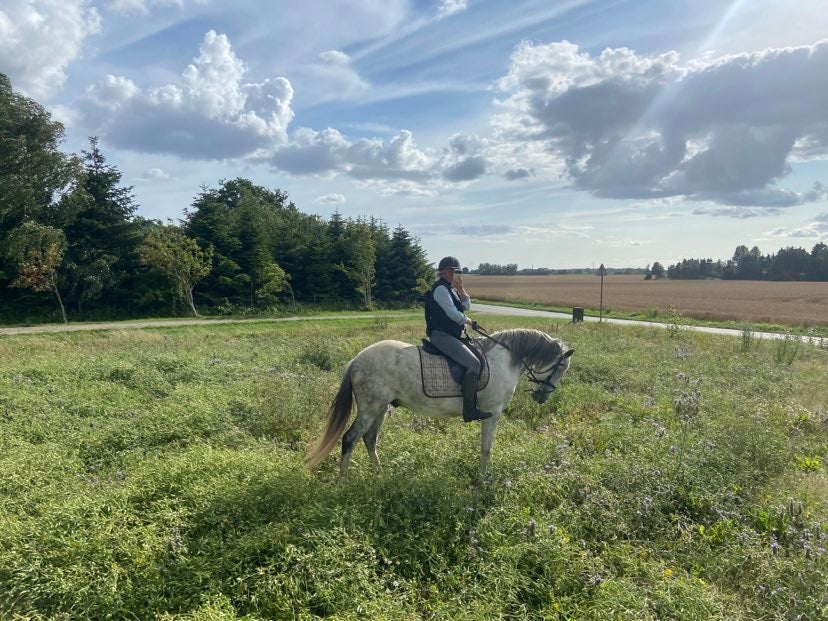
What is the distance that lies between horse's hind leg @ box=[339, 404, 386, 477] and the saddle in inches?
30.5

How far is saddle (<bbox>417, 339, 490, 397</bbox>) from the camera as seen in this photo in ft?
21.9

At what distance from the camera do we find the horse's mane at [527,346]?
Result: 7195 mm

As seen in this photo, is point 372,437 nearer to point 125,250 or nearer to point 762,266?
point 125,250

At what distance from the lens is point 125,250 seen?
31891mm

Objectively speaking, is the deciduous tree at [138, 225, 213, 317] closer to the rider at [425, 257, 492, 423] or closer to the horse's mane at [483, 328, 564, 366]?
the rider at [425, 257, 492, 423]

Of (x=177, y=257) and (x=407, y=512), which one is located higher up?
(x=177, y=257)

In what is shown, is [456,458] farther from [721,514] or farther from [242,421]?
[242,421]

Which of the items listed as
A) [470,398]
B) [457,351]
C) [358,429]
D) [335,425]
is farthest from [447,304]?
[335,425]

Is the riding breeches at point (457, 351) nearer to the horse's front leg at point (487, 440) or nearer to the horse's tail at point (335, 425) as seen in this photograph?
the horse's front leg at point (487, 440)

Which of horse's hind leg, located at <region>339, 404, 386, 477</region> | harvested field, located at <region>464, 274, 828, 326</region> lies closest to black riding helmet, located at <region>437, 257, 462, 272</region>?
horse's hind leg, located at <region>339, 404, 386, 477</region>

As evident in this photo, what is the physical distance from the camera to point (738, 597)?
422 centimetres

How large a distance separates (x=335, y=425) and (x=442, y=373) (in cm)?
A: 169

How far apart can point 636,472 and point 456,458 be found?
8.10 ft

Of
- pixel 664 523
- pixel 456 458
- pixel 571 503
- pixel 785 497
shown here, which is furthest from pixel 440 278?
pixel 785 497
